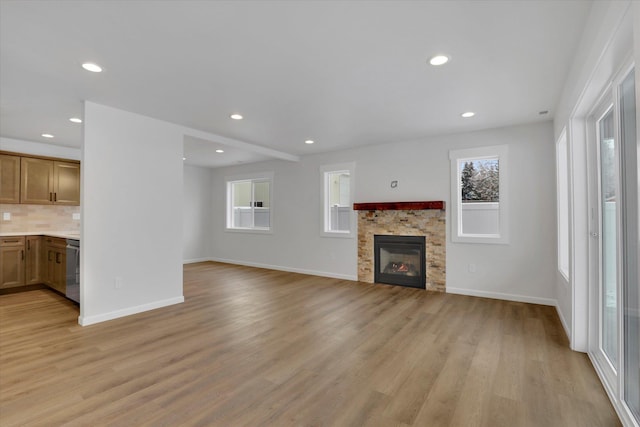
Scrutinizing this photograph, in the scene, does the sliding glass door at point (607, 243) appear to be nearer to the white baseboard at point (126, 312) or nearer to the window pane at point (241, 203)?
→ the white baseboard at point (126, 312)

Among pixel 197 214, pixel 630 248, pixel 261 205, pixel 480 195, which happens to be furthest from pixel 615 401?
pixel 197 214

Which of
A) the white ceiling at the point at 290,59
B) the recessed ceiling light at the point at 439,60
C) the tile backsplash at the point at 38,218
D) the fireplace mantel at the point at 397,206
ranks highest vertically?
the white ceiling at the point at 290,59

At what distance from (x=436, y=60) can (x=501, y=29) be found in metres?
0.53

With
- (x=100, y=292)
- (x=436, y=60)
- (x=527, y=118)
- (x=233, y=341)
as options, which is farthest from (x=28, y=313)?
(x=527, y=118)

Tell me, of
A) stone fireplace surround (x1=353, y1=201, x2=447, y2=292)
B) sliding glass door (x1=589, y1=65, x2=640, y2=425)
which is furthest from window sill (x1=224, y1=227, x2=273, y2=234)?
sliding glass door (x1=589, y1=65, x2=640, y2=425)

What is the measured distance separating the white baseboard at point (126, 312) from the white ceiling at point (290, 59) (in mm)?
2475

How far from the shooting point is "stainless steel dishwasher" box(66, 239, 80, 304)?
411 centimetres

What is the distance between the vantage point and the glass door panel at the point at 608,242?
2301 millimetres

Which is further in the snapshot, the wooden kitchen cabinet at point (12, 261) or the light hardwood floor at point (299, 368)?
the wooden kitchen cabinet at point (12, 261)

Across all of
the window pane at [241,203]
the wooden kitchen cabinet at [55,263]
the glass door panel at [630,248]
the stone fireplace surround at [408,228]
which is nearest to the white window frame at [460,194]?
the stone fireplace surround at [408,228]

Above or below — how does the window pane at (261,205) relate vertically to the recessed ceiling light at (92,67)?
below

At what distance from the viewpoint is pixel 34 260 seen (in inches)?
208

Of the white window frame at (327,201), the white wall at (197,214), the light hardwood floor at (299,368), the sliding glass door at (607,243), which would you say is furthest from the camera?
the white wall at (197,214)

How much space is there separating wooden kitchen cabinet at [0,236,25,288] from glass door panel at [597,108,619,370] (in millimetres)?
7597
